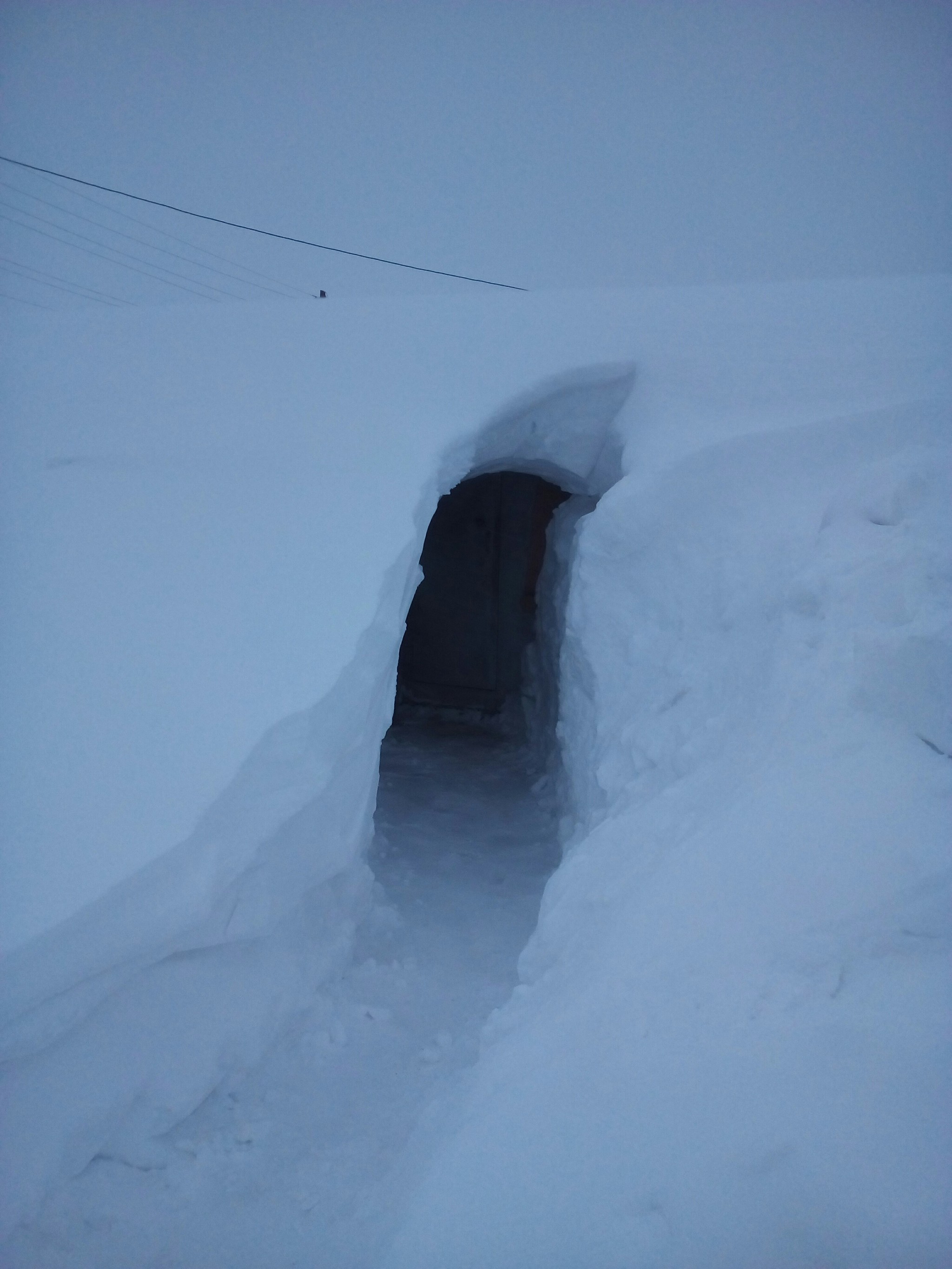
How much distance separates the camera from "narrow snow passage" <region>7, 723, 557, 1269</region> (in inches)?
79.0

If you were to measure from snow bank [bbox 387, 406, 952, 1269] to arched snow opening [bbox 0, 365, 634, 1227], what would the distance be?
2.86ft

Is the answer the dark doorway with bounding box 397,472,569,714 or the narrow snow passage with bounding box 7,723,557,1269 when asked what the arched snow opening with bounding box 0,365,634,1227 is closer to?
the narrow snow passage with bounding box 7,723,557,1269

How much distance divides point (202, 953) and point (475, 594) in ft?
21.1

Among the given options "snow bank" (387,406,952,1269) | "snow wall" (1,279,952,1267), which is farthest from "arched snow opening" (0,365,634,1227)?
"snow bank" (387,406,952,1269)

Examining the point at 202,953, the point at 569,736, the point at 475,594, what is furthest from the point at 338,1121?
the point at 475,594

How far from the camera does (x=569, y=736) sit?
4203mm

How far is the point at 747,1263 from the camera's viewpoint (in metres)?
1.15

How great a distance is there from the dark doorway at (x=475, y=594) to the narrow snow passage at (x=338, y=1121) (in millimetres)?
4429

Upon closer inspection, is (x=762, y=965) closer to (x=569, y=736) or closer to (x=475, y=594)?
(x=569, y=736)

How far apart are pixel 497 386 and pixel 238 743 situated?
242cm

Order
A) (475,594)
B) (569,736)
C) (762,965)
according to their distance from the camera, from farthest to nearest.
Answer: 1. (475,594)
2. (569,736)
3. (762,965)

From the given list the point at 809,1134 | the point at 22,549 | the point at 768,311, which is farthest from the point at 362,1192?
the point at 768,311

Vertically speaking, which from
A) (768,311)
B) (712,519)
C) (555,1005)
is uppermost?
(768,311)

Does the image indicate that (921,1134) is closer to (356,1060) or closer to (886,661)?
(886,661)
